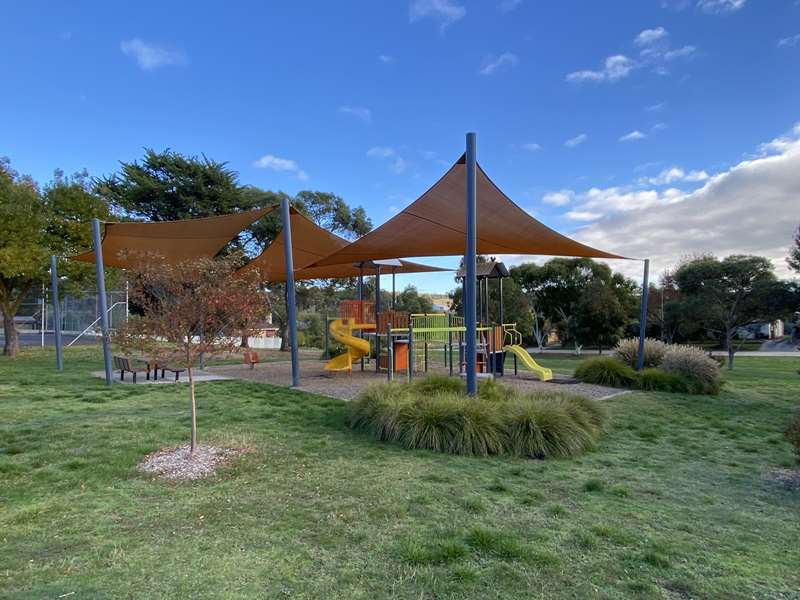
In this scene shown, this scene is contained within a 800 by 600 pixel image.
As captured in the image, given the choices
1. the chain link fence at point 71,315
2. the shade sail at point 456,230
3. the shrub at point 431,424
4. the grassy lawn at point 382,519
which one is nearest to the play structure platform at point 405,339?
the shade sail at point 456,230

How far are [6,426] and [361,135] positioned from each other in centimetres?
995

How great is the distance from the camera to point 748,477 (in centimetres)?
399

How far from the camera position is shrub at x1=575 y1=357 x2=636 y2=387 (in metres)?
9.30

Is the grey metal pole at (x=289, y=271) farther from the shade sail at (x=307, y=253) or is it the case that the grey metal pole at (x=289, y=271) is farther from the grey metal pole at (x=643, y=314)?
the grey metal pole at (x=643, y=314)

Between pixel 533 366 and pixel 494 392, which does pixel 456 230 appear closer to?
pixel 494 392

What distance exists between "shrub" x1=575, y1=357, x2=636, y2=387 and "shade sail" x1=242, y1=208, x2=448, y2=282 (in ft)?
16.8

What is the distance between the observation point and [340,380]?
9492mm

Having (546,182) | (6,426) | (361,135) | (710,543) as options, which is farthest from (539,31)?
(6,426)

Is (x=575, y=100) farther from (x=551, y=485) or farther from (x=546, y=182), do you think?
(x=551, y=485)

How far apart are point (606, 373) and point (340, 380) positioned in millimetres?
5409

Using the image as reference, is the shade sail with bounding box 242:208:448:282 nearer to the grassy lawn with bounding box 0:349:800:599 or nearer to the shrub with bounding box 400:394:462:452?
the shrub with bounding box 400:394:462:452

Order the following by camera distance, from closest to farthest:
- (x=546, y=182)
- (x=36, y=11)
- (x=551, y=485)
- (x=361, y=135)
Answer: (x=551, y=485)
(x=36, y=11)
(x=546, y=182)
(x=361, y=135)

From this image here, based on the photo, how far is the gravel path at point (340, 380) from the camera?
319 inches

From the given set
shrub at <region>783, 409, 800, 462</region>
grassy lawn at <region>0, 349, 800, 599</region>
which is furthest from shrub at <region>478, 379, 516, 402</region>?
shrub at <region>783, 409, 800, 462</region>
